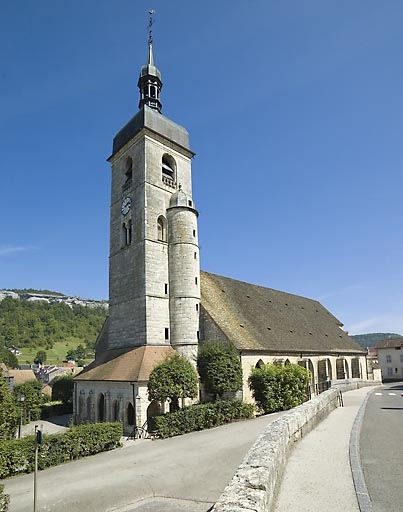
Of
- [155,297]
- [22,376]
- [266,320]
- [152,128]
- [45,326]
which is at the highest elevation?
[152,128]

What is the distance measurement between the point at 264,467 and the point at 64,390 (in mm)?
37466

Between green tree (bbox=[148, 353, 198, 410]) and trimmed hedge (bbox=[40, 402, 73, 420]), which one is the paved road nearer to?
green tree (bbox=[148, 353, 198, 410])

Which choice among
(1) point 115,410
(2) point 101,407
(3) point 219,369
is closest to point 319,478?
(3) point 219,369

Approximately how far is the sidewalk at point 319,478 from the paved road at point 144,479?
2948 mm

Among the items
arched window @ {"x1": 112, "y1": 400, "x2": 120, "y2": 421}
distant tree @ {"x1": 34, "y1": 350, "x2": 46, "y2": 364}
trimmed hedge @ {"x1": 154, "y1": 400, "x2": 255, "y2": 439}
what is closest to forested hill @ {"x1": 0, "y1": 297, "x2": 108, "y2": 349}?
distant tree @ {"x1": 34, "y1": 350, "x2": 46, "y2": 364}

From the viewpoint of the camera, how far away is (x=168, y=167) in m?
31.8

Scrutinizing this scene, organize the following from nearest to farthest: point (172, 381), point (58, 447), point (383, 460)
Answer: point (383, 460) < point (58, 447) < point (172, 381)

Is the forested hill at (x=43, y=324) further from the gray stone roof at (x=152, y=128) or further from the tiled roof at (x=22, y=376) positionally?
the gray stone roof at (x=152, y=128)

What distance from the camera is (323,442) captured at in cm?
1125

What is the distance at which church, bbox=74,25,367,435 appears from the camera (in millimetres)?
25359

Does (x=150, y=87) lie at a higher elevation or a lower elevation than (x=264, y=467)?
higher

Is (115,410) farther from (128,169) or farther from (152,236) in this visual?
(128,169)

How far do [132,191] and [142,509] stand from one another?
23.9 m

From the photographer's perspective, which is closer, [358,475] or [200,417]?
[358,475]
